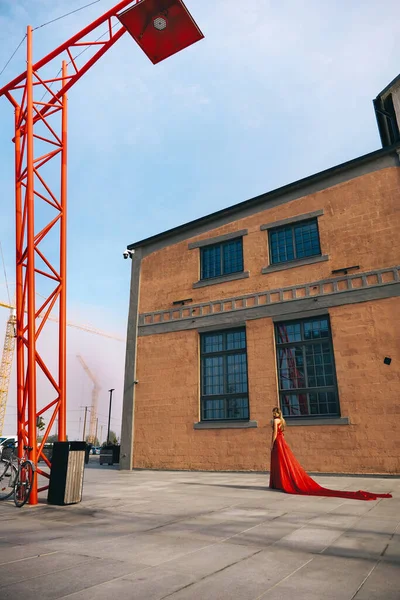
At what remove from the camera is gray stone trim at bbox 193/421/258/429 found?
14.1 meters

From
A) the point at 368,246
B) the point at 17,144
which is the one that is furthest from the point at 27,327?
the point at 368,246

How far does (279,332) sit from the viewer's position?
14.7 m

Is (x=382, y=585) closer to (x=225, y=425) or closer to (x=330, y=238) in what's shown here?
(x=225, y=425)

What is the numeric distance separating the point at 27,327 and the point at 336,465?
9872mm

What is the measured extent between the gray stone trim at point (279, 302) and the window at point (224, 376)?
28.3 inches

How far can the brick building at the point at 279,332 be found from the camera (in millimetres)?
12672

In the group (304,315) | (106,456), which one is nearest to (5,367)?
(106,456)

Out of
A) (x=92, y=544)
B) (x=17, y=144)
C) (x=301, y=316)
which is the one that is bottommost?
(x=92, y=544)

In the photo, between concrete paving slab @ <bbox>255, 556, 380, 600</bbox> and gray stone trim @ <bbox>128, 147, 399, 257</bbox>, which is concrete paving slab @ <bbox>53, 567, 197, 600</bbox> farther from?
gray stone trim @ <bbox>128, 147, 399, 257</bbox>

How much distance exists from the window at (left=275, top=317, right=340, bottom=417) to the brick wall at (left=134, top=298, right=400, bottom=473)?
340 mm

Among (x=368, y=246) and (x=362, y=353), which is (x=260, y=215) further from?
(x=362, y=353)

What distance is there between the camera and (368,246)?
44.8 feet

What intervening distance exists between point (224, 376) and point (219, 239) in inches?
227

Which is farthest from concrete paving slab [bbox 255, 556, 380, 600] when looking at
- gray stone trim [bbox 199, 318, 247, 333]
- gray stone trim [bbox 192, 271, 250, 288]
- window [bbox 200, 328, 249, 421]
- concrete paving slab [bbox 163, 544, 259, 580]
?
gray stone trim [bbox 192, 271, 250, 288]
